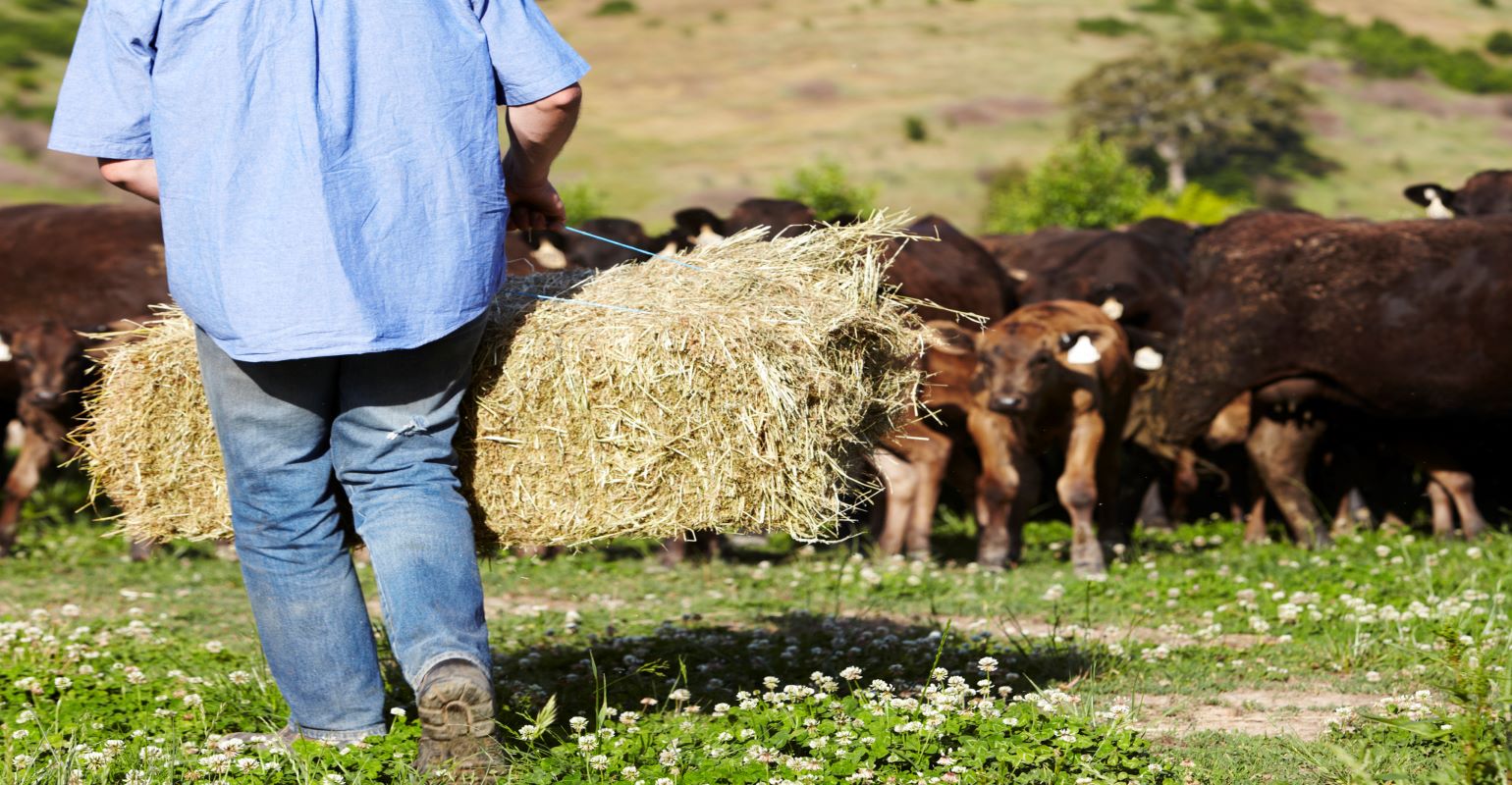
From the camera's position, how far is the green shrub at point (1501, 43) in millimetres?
91450

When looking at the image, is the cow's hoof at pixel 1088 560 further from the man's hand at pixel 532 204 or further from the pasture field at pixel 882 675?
the man's hand at pixel 532 204

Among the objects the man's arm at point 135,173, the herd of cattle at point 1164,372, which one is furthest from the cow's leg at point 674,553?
the man's arm at point 135,173

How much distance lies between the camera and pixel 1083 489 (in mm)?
9523

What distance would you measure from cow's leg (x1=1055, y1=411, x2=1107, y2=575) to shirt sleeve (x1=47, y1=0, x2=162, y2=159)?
615cm

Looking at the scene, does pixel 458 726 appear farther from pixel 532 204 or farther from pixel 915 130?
pixel 915 130

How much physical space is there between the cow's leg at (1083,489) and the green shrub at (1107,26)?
8985 cm

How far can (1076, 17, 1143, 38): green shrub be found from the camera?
96.1m

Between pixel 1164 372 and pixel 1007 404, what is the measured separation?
2482 mm

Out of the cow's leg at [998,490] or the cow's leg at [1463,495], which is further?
the cow's leg at [1463,495]

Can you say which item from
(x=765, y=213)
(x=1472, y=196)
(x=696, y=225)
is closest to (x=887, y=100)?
(x=1472, y=196)

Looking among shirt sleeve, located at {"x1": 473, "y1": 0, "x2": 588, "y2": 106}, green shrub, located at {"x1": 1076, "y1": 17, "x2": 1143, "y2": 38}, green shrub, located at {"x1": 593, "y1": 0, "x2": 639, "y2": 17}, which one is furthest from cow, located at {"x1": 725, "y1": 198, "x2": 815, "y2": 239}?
green shrub, located at {"x1": 593, "y1": 0, "x2": 639, "y2": 17}

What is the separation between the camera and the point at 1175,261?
46.3 ft

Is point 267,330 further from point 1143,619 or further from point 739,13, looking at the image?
point 739,13

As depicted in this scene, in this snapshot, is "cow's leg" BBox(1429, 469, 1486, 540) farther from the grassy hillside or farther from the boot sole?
the grassy hillside
